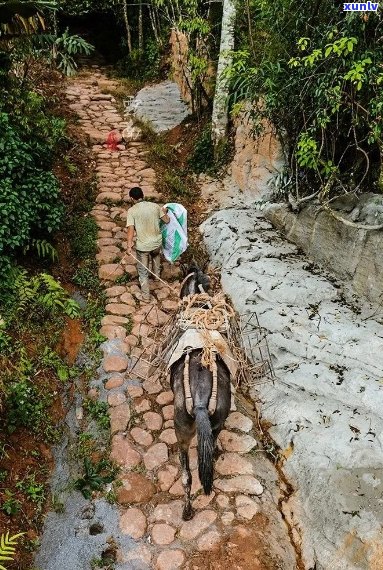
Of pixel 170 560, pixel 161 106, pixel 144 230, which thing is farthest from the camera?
pixel 161 106

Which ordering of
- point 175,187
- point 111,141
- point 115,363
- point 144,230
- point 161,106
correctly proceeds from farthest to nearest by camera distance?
point 161,106 < point 111,141 < point 175,187 < point 144,230 < point 115,363

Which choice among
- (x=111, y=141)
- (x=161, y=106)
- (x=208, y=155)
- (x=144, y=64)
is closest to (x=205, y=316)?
(x=208, y=155)

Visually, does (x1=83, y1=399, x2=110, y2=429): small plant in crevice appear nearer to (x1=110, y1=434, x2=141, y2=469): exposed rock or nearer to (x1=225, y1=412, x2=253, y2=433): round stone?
(x1=110, y1=434, x2=141, y2=469): exposed rock

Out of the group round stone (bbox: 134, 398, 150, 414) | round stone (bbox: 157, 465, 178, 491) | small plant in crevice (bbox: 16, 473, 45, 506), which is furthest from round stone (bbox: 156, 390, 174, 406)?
small plant in crevice (bbox: 16, 473, 45, 506)

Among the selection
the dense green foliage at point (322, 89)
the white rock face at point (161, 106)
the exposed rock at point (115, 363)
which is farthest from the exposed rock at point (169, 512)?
the white rock face at point (161, 106)

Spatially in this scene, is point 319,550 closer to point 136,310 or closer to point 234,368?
point 234,368

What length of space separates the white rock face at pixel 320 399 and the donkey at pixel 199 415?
1.06m

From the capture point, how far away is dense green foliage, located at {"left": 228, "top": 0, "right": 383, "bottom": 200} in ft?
18.5

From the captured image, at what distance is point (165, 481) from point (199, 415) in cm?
129

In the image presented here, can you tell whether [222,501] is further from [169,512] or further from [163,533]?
[163,533]

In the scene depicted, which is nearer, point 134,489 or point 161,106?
point 134,489

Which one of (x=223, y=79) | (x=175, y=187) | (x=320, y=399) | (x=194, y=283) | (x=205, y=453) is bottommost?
(x=320, y=399)

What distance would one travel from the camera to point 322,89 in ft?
19.5

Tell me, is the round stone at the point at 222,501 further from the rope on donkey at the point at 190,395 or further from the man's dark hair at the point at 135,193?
the man's dark hair at the point at 135,193
